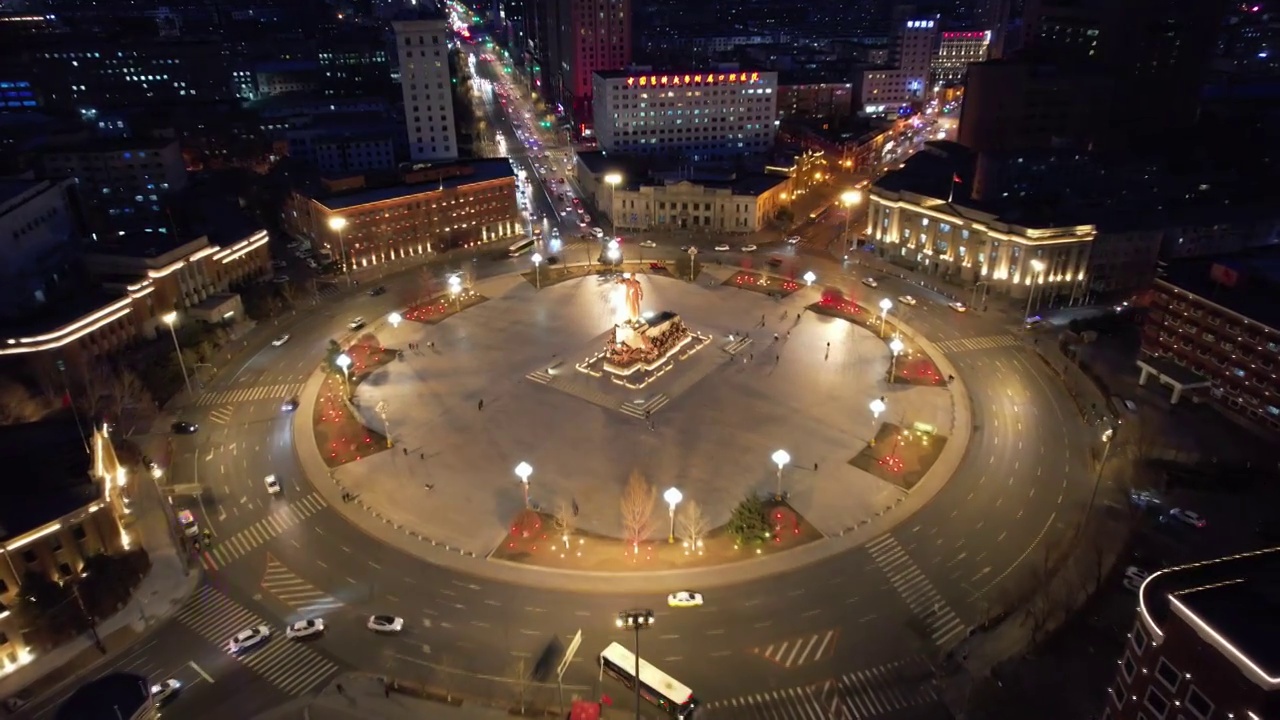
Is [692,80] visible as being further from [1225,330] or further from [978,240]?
[1225,330]

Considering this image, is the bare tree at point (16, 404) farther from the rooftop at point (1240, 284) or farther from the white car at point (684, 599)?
the rooftop at point (1240, 284)

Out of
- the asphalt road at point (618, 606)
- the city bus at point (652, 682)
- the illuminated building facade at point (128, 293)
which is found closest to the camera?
the city bus at point (652, 682)

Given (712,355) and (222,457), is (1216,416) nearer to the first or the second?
(712,355)

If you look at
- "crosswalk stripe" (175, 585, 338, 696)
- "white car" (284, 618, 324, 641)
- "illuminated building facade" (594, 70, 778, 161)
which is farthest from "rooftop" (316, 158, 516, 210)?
"white car" (284, 618, 324, 641)

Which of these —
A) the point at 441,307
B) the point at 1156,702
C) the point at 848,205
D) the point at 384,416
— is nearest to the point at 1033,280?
the point at 848,205

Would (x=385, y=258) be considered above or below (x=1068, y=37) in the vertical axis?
below

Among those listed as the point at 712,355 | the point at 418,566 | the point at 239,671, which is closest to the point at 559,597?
the point at 418,566

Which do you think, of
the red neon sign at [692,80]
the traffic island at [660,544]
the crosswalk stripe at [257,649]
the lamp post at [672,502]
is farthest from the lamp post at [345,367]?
the red neon sign at [692,80]
